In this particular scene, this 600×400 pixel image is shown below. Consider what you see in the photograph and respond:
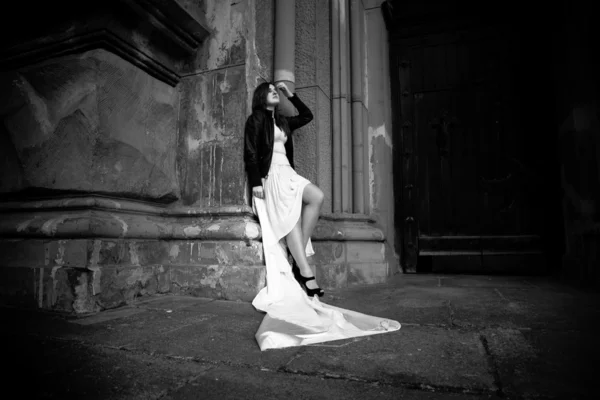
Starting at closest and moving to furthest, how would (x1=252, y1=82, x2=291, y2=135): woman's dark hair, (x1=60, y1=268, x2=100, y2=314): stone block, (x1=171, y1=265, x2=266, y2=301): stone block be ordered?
(x1=60, y1=268, x2=100, y2=314): stone block
(x1=171, y1=265, x2=266, y2=301): stone block
(x1=252, y1=82, x2=291, y2=135): woman's dark hair

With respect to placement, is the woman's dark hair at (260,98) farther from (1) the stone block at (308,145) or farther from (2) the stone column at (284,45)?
(1) the stone block at (308,145)

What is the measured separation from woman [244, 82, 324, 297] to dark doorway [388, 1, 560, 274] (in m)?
1.64

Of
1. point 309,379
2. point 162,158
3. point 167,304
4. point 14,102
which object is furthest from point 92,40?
point 309,379

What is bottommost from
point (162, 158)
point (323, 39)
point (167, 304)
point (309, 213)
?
point (167, 304)

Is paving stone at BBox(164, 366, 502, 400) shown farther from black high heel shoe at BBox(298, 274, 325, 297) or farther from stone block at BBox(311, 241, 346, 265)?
stone block at BBox(311, 241, 346, 265)

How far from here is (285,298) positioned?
2258 mm

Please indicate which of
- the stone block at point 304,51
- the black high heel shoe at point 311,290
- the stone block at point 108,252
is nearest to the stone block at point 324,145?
the stone block at point 304,51

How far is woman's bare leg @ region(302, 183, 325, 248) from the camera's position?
103 inches

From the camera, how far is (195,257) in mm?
2568

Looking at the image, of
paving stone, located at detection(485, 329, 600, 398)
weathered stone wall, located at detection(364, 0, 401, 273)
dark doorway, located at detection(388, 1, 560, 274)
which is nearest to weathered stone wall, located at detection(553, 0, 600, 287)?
dark doorway, located at detection(388, 1, 560, 274)

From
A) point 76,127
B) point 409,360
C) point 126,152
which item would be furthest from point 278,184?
point 409,360

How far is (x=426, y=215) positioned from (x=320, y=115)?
5.31ft

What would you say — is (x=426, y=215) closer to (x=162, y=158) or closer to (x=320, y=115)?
(x=320, y=115)

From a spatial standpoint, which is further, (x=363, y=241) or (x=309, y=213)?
(x=363, y=241)
